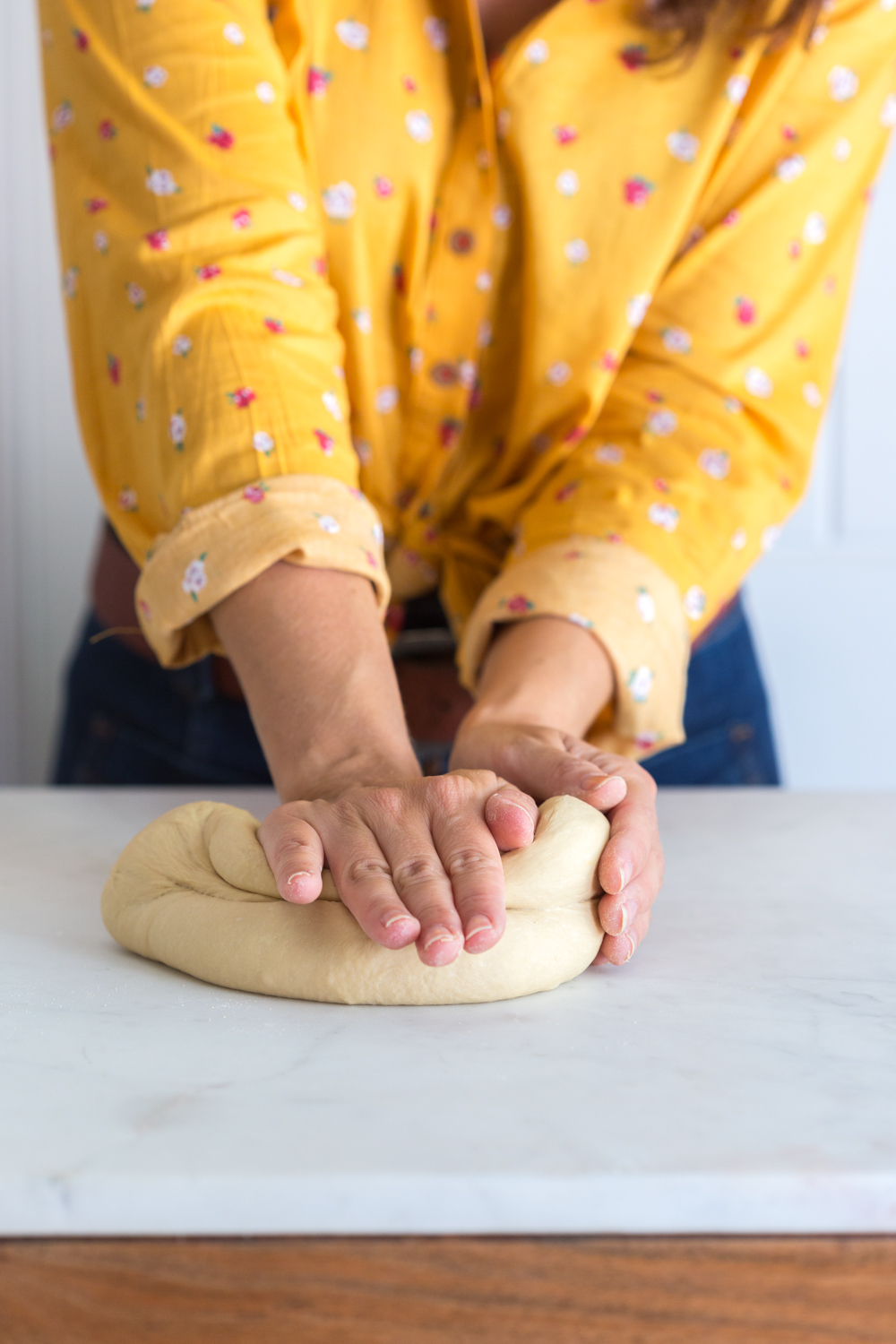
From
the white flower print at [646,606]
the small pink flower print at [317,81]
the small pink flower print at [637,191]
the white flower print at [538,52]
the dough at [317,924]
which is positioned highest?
the white flower print at [538,52]

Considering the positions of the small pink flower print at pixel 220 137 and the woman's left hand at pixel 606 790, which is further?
the small pink flower print at pixel 220 137

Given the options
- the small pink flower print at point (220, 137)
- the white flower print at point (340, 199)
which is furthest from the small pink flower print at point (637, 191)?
the small pink flower print at point (220, 137)

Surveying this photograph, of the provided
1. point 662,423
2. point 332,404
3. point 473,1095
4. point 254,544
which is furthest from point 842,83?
point 473,1095

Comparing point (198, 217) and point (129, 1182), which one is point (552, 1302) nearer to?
point (129, 1182)

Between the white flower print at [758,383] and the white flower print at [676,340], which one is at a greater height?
the white flower print at [676,340]

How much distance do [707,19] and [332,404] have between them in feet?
1.49

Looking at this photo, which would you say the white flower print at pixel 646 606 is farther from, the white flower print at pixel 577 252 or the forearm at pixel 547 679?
the white flower print at pixel 577 252

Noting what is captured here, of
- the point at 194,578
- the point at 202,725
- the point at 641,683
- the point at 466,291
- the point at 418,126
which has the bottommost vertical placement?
the point at 202,725

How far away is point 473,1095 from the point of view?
397mm

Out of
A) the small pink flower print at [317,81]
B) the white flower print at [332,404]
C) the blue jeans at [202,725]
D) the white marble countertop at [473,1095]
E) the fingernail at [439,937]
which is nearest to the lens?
the white marble countertop at [473,1095]

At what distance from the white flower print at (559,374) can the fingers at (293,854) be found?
1.57ft

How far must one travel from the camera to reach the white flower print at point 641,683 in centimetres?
76

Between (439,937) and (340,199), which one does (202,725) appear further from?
(439,937)

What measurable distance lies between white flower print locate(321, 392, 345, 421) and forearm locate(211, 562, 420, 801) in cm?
12
